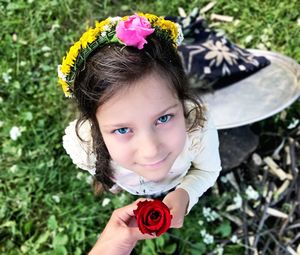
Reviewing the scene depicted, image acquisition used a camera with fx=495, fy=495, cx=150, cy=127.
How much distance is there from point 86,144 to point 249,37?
1.32 metres

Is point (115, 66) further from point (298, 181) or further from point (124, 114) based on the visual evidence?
point (298, 181)

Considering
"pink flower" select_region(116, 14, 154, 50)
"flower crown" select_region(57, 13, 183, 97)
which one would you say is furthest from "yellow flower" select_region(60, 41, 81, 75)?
"pink flower" select_region(116, 14, 154, 50)

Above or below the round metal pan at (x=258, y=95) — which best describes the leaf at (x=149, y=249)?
below

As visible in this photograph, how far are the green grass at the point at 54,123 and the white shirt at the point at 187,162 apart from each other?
484mm

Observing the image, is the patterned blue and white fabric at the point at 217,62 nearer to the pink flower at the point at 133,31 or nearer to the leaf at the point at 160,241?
the leaf at the point at 160,241

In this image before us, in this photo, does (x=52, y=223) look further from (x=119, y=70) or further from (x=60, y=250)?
(x=119, y=70)

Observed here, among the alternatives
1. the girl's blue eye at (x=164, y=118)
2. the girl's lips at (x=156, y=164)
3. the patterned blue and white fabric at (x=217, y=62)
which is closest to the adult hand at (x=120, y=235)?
the girl's lips at (x=156, y=164)

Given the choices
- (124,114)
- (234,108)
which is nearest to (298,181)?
(234,108)

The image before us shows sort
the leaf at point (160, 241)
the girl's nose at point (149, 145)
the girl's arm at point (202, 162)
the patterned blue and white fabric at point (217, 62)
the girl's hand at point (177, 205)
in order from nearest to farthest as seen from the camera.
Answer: the girl's nose at point (149, 145) → the girl's hand at point (177, 205) → the girl's arm at point (202, 162) → the leaf at point (160, 241) → the patterned blue and white fabric at point (217, 62)

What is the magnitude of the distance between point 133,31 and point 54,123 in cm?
135

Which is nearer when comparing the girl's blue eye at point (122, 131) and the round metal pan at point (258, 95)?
the girl's blue eye at point (122, 131)

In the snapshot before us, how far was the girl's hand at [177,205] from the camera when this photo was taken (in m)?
1.57

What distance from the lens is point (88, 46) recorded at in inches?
55.5

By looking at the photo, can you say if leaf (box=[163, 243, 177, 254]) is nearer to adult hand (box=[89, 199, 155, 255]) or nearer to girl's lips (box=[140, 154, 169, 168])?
adult hand (box=[89, 199, 155, 255])
